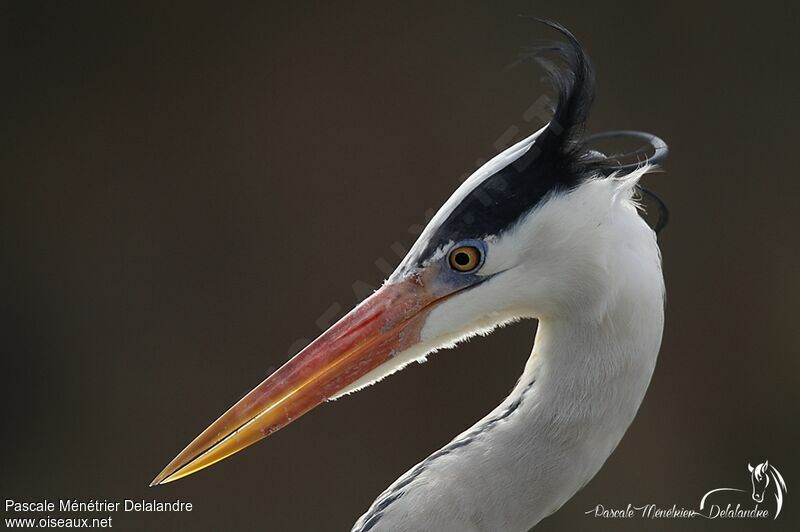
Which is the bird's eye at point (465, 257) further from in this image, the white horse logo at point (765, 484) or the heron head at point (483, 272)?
the white horse logo at point (765, 484)

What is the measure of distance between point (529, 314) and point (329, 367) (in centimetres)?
24

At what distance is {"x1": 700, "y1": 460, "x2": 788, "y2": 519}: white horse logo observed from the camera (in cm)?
263

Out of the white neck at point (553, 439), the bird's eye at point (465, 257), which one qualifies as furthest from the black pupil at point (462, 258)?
the white neck at point (553, 439)

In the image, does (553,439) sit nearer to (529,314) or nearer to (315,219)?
(529,314)

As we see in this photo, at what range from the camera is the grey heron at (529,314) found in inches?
40.6

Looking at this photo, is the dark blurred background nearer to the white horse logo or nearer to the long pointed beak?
the white horse logo

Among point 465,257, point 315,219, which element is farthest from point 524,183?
point 315,219

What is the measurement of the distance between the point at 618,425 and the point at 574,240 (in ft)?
0.70

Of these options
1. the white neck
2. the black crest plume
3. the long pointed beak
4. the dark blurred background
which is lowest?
the white neck

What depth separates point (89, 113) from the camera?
277 cm

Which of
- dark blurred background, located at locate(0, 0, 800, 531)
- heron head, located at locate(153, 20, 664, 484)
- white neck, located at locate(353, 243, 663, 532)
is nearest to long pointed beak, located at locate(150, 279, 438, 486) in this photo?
heron head, located at locate(153, 20, 664, 484)

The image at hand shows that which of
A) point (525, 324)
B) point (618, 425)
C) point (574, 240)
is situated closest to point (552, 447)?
point (618, 425)

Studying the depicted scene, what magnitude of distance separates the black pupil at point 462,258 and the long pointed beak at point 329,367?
0.17ft

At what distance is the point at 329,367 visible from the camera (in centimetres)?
108
